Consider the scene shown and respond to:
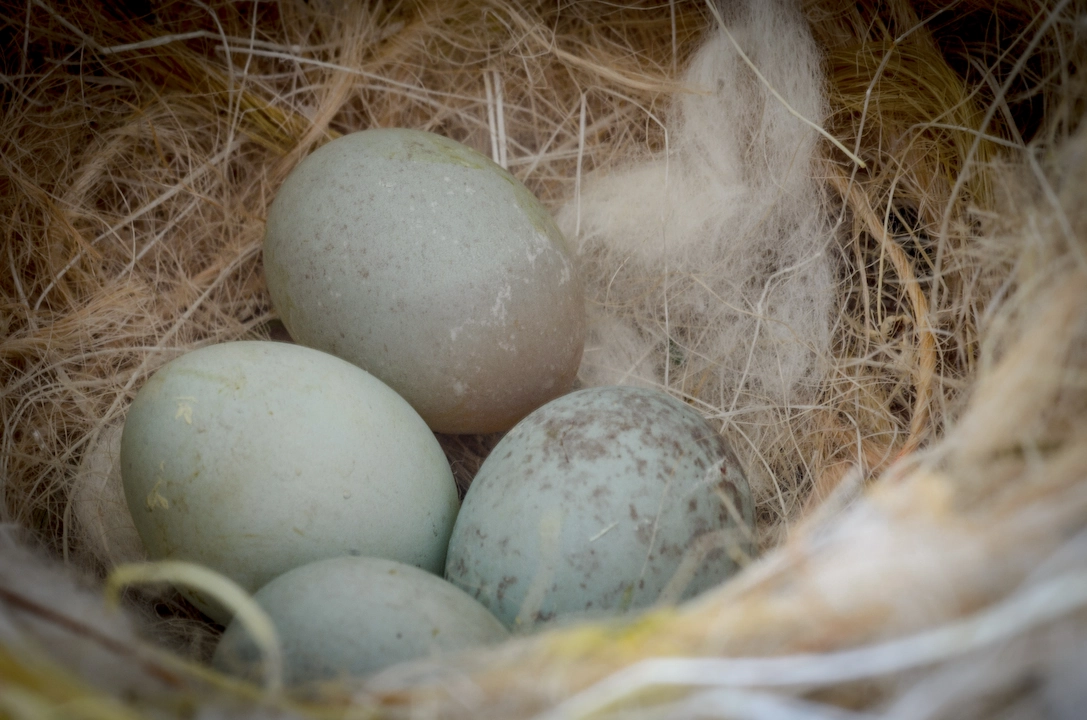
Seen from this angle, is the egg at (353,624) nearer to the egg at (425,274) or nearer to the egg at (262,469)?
the egg at (262,469)

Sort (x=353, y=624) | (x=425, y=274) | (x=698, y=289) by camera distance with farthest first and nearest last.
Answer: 1. (x=698, y=289)
2. (x=425, y=274)
3. (x=353, y=624)

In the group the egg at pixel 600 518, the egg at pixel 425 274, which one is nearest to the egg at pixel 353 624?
the egg at pixel 600 518

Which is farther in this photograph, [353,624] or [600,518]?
[600,518]

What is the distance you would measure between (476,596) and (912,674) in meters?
0.62

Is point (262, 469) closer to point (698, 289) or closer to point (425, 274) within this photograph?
point (425, 274)

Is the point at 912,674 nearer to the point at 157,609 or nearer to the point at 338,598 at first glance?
the point at 338,598

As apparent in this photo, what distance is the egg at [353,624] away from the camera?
0.88 m

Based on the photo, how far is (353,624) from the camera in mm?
895

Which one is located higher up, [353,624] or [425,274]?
[425,274]

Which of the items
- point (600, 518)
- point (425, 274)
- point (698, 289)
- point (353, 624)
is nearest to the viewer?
point (353, 624)

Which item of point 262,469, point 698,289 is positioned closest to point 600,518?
point 262,469

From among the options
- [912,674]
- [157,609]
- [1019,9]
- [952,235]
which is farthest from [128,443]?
[1019,9]

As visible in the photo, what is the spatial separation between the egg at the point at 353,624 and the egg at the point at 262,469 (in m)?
0.13

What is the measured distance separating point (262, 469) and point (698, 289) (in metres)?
0.90
